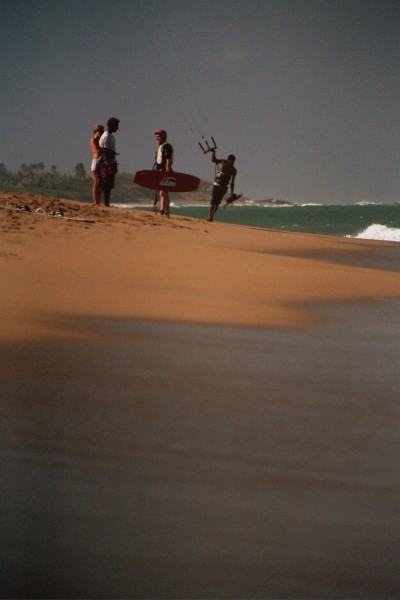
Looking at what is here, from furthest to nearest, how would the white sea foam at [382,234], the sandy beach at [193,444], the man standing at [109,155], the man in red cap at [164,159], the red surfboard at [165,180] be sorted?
the white sea foam at [382,234] → the red surfboard at [165,180] → the man in red cap at [164,159] → the man standing at [109,155] → the sandy beach at [193,444]

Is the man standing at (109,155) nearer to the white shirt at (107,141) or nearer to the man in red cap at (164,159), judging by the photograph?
the white shirt at (107,141)

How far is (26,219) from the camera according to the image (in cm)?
862

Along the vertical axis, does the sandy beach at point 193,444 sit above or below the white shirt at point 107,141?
below

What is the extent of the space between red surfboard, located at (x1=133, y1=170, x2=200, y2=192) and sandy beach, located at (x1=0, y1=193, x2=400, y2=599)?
268 inches

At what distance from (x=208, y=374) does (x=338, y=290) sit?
11.8 ft

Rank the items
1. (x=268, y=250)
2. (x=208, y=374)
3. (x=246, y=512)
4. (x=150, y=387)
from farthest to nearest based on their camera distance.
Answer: (x=268, y=250) → (x=208, y=374) → (x=150, y=387) → (x=246, y=512)

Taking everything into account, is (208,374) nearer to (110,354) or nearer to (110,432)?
(110,354)

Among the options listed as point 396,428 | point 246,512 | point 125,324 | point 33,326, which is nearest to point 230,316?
point 125,324

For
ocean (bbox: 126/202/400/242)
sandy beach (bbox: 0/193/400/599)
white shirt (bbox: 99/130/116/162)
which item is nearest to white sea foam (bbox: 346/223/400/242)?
ocean (bbox: 126/202/400/242)

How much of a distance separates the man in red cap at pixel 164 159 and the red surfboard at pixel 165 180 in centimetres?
9

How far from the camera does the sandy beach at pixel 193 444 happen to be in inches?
64.8

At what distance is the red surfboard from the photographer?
1234 centimetres

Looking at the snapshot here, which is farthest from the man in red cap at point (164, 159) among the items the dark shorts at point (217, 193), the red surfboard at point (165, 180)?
the dark shorts at point (217, 193)

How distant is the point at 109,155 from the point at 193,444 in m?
9.44
